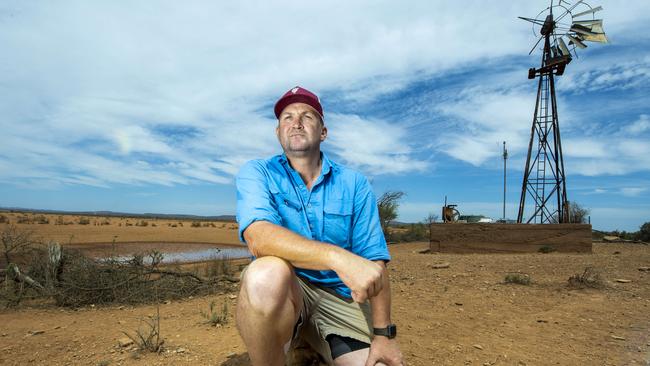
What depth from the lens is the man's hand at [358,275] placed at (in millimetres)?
1900

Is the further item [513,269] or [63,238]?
[63,238]

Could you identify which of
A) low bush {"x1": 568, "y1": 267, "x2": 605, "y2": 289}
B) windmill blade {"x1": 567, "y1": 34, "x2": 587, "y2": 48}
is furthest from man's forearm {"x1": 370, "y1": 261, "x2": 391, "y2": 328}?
windmill blade {"x1": 567, "y1": 34, "x2": 587, "y2": 48}

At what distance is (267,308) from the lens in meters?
1.91

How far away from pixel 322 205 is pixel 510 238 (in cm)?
995

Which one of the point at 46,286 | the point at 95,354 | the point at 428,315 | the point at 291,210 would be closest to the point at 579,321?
the point at 428,315

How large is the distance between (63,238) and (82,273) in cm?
1586

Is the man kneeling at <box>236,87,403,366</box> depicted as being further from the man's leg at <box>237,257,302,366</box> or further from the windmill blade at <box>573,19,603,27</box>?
the windmill blade at <box>573,19,603,27</box>

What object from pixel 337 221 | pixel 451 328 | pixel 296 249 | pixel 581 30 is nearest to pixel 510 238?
pixel 451 328

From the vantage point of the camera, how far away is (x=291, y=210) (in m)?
2.41

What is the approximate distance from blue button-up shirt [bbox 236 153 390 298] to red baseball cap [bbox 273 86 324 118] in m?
0.39

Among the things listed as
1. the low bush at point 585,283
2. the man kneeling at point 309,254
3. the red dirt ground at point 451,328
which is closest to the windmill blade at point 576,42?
the red dirt ground at point 451,328

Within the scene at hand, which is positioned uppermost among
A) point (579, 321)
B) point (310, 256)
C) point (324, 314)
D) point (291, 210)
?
point (291, 210)

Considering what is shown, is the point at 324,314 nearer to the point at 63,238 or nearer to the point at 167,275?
the point at 167,275

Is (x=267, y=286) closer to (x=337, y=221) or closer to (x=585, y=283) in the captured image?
(x=337, y=221)
